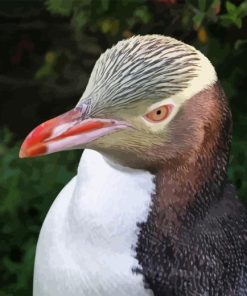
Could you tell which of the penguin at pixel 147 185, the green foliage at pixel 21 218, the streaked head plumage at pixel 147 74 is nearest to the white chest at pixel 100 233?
the penguin at pixel 147 185

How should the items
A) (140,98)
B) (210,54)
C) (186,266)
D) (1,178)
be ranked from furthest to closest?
1. (210,54)
2. (1,178)
3. (186,266)
4. (140,98)

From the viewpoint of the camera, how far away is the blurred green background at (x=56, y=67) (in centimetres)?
181

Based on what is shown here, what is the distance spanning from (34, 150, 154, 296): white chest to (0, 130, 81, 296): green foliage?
1.90ft

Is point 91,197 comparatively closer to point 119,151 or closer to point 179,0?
point 119,151

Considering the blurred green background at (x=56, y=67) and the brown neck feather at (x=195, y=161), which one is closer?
the brown neck feather at (x=195, y=161)

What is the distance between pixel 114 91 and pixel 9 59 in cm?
158

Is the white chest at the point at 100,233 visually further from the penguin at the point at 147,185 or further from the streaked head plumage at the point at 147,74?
the streaked head plumage at the point at 147,74

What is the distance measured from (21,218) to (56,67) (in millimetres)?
602

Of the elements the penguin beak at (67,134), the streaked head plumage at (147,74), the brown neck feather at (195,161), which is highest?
the streaked head plumage at (147,74)

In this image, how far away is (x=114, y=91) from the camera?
1041 mm

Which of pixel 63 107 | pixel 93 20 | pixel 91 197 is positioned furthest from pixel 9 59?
pixel 91 197

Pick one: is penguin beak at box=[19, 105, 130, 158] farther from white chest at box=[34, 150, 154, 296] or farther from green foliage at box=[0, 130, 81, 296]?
green foliage at box=[0, 130, 81, 296]

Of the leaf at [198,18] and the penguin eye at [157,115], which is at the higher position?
the penguin eye at [157,115]

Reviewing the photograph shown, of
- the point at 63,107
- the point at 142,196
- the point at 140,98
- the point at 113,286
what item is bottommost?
the point at 63,107
